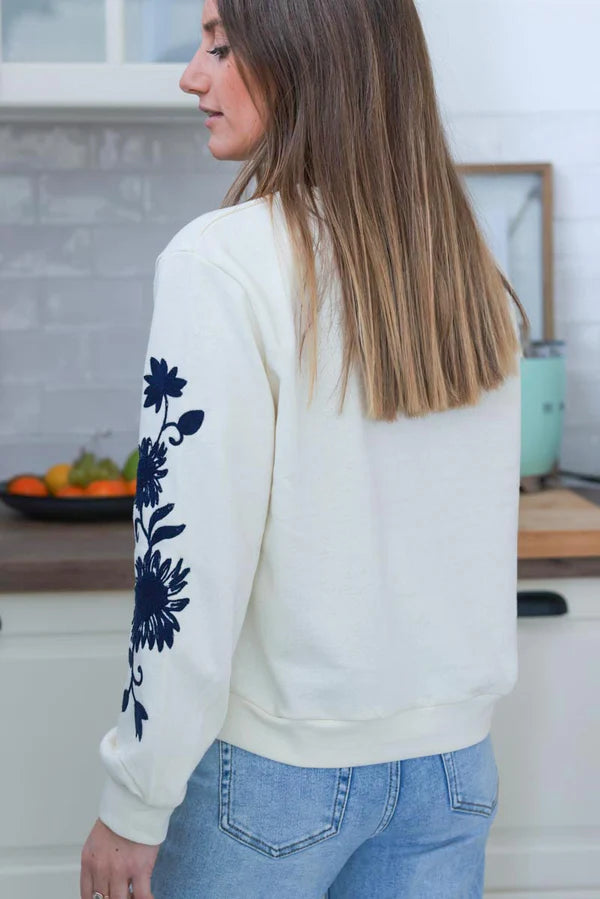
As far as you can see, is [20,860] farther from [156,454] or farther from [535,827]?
[156,454]

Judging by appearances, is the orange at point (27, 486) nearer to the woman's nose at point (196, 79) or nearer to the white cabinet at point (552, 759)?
the white cabinet at point (552, 759)

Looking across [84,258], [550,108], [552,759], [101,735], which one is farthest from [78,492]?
[550,108]

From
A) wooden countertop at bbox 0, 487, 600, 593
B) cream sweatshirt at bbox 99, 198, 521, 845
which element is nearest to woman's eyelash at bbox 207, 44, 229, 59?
cream sweatshirt at bbox 99, 198, 521, 845

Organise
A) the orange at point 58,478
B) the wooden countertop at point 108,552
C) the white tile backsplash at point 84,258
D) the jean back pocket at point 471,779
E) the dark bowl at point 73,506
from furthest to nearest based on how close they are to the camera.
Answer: the white tile backsplash at point 84,258 → the orange at point 58,478 → the dark bowl at point 73,506 → the wooden countertop at point 108,552 → the jean back pocket at point 471,779

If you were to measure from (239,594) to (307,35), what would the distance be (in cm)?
37

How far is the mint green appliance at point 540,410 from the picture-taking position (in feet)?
5.43

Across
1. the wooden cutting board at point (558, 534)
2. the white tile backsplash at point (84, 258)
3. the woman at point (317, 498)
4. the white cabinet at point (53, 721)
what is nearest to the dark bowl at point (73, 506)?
the white cabinet at point (53, 721)

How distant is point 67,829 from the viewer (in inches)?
54.0

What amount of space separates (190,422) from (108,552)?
712mm

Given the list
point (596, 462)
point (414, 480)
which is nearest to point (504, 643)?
point (414, 480)

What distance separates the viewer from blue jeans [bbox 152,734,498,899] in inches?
27.8

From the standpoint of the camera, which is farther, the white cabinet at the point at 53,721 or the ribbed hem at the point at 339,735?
the white cabinet at the point at 53,721

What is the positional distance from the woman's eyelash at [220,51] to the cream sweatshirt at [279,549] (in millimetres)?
125

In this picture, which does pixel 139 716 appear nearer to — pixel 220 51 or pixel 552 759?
pixel 220 51
